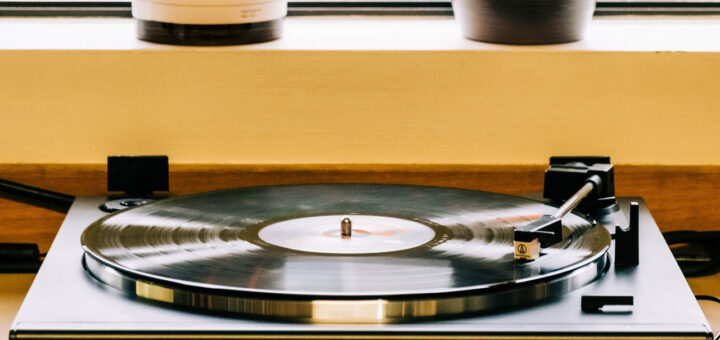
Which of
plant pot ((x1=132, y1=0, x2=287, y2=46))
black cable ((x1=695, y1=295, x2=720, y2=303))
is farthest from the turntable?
plant pot ((x1=132, y1=0, x2=287, y2=46))

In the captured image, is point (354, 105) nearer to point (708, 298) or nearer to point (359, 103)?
point (359, 103)

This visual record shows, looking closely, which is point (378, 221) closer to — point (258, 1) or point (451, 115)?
point (451, 115)

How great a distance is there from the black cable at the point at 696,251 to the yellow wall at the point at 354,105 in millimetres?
92

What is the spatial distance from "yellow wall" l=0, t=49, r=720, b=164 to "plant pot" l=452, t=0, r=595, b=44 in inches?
2.2

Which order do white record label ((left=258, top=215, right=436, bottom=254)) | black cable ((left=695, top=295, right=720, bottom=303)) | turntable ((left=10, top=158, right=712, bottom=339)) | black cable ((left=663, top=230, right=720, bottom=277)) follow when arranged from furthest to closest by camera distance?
black cable ((left=663, top=230, right=720, bottom=277))
black cable ((left=695, top=295, right=720, bottom=303))
white record label ((left=258, top=215, right=436, bottom=254))
turntable ((left=10, top=158, right=712, bottom=339))

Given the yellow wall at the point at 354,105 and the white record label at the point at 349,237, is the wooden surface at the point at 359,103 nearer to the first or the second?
the yellow wall at the point at 354,105

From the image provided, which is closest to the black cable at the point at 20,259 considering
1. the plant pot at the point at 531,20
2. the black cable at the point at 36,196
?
the black cable at the point at 36,196

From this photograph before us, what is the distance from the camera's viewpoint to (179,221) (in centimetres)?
99

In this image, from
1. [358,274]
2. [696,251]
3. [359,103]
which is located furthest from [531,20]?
[358,274]

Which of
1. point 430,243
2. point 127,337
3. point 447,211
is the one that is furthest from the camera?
point 447,211

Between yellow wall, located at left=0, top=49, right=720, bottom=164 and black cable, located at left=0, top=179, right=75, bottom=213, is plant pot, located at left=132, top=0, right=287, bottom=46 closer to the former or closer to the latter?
yellow wall, located at left=0, top=49, right=720, bottom=164

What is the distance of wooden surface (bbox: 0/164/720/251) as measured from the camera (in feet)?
4.20

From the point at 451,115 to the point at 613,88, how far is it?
192mm

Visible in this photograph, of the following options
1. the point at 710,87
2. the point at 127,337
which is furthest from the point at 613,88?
the point at 127,337
